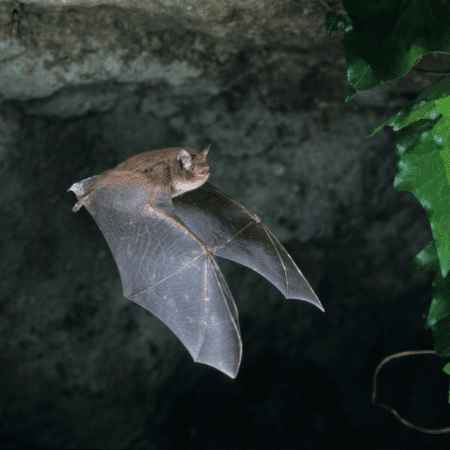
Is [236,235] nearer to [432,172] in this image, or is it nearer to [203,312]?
[203,312]

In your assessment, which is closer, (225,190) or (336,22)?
(336,22)

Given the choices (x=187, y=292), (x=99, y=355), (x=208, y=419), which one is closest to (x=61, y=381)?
(x=99, y=355)

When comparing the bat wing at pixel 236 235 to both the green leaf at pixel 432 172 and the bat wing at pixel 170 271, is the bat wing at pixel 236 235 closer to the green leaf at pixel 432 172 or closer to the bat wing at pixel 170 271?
the bat wing at pixel 170 271

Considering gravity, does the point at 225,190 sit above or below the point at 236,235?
below

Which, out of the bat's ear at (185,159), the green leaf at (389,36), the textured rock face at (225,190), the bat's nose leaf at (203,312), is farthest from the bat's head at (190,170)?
the textured rock face at (225,190)

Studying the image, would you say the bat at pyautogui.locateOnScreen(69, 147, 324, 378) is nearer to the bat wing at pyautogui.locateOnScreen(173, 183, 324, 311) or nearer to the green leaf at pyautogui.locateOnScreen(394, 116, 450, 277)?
the bat wing at pyautogui.locateOnScreen(173, 183, 324, 311)

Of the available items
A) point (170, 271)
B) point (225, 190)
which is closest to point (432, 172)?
point (170, 271)

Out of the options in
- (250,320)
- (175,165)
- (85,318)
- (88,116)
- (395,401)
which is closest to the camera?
(175,165)

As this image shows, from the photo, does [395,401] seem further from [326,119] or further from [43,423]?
[43,423]

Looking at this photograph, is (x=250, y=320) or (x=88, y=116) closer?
(x=88, y=116)
